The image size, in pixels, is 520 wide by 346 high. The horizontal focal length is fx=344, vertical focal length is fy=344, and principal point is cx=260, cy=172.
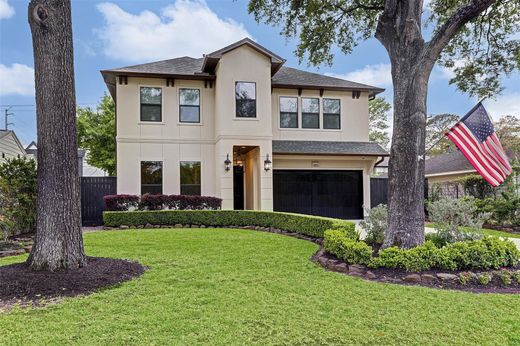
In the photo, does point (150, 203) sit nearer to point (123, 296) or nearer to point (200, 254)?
point (200, 254)

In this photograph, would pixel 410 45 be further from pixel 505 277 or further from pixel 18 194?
pixel 18 194

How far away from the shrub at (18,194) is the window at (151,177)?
387 cm

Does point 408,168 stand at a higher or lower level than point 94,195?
higher

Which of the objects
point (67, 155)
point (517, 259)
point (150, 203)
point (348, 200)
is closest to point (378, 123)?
point (348, 200)

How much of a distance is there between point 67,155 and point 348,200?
12551 mm

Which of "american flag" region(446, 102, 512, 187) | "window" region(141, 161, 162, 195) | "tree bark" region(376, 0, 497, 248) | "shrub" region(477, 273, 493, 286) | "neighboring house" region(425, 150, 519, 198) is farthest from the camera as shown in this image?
"neighboring house" region(425, 150, 519, 198)

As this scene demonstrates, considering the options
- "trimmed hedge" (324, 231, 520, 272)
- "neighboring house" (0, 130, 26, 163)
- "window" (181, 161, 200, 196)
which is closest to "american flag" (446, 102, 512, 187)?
"trimmed hedge" (324, 231, 520, 272)

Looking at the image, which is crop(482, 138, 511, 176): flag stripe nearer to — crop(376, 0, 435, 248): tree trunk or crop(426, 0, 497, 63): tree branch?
crop(376, 0, 435, 248): tree trunk

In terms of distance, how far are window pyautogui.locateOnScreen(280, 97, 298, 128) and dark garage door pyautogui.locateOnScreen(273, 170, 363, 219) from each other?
204 centimetres

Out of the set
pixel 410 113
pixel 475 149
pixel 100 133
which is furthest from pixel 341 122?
pixel 100 133

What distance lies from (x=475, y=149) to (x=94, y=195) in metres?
12.7

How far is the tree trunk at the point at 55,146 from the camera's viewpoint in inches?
195

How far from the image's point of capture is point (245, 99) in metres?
13.5

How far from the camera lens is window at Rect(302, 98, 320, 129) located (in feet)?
49.3
